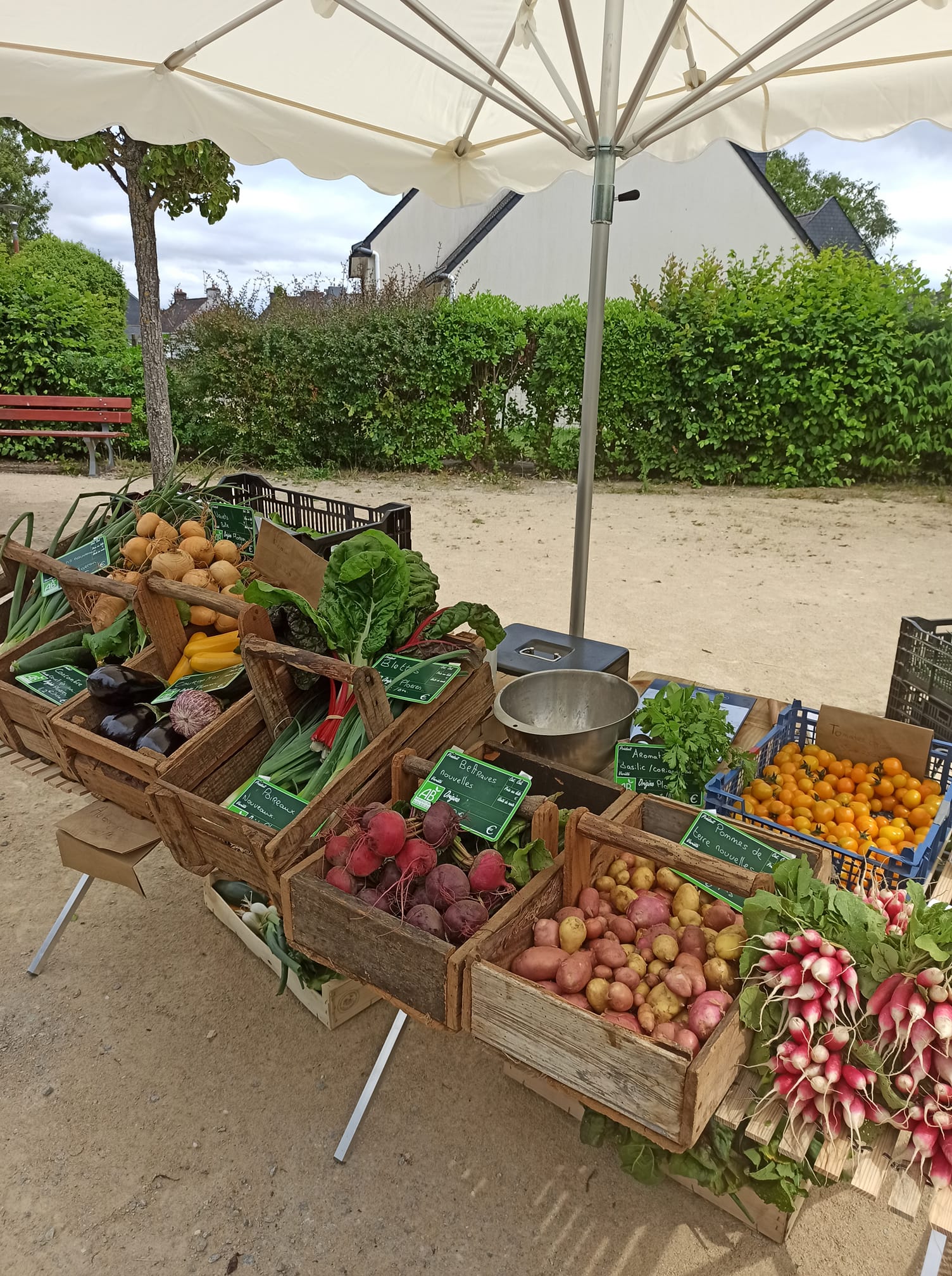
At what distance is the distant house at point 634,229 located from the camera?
15.5m

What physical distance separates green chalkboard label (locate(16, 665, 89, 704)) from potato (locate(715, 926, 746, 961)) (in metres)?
1.87

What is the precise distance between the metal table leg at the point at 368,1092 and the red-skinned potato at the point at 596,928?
→ 700 mm

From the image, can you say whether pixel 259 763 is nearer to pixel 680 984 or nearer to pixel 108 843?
pixel 108 843

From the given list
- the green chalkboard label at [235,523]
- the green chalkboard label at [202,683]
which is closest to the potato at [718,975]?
the green chalkboard label at [202,683]

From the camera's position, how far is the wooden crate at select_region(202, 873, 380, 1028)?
2.40m

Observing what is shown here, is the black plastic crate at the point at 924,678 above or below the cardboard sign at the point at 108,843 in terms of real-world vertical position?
above

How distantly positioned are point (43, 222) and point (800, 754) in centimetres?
3646

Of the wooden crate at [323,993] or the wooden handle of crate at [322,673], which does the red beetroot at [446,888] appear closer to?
the wooden handle of crate at [322,673]

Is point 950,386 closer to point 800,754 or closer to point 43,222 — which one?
point 800,754

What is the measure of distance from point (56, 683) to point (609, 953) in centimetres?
183

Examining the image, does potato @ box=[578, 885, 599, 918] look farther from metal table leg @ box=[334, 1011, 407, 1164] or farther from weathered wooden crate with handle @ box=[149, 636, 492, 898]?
metal table leg @ box=[334, 1011, 407, 1164]

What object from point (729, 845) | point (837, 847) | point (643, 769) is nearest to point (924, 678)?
point (837, 847)

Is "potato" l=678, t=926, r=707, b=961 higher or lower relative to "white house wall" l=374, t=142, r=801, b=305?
lower

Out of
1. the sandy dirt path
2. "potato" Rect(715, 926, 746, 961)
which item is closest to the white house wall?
the sandy dirt path
